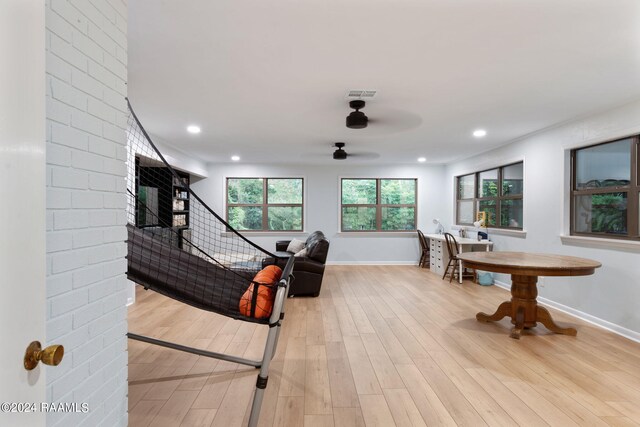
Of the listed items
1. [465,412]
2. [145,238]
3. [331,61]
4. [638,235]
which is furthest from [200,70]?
[638,235]

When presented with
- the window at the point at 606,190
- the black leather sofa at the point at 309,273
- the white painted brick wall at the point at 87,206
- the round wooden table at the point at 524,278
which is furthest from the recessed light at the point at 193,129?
the window at the point at 606,190

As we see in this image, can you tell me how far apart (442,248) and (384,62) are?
4.59m

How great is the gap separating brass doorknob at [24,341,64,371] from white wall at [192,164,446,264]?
6808 millimetres

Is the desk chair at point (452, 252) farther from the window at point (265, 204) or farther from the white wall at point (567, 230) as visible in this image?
the window at point (265, 204)

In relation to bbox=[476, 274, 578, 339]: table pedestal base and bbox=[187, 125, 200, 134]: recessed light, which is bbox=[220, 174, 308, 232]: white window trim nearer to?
bbox=[187, 125, 200, 134]: recessed light

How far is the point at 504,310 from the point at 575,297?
1.15m

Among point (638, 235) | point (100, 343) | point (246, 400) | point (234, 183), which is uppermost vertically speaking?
point (234, 183)

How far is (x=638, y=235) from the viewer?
3.26 meters

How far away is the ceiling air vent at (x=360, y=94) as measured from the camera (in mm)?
2993

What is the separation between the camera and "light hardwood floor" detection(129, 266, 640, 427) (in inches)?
78.1

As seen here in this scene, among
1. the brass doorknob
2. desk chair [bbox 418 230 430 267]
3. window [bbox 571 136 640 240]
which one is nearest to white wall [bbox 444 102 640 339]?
window [bbox 571 136 640 240]

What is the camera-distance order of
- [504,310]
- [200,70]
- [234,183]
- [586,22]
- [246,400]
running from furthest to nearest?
[234,183] → [504,310] → [200,70] → [246,400] → [586,22]

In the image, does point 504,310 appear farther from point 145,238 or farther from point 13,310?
point 13,310

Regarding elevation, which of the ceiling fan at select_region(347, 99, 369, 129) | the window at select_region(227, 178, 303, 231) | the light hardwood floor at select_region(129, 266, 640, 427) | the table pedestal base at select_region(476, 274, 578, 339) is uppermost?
the ceiling fan at select_region(347, 99, 369, 129)
